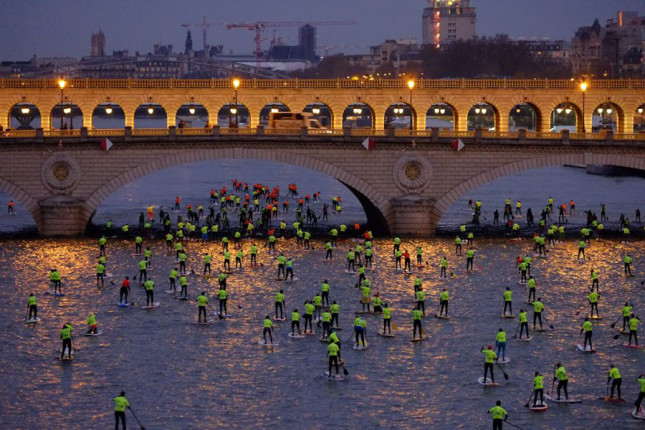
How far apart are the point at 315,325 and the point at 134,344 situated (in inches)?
367

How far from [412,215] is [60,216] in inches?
1011

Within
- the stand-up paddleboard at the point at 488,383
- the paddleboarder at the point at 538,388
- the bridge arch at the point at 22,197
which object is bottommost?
the stand-up paddleboard at the point at 488,383

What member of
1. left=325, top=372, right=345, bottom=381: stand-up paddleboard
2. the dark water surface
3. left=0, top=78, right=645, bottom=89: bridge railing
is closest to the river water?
the dark water surface

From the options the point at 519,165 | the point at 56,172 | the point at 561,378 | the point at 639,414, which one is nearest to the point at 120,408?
the point at 561,378

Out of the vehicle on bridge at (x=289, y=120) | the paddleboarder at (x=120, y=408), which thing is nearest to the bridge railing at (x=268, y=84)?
the vehicle on bridge at (x=289, y=120)

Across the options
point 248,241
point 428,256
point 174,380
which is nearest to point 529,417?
point 174,380

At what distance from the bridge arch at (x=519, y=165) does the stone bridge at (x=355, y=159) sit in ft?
0.25

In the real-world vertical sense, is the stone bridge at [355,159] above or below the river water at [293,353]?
above

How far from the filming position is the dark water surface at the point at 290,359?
160ft

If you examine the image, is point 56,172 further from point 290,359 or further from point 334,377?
point 334,377

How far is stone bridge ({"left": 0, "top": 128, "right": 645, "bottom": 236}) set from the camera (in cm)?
9162

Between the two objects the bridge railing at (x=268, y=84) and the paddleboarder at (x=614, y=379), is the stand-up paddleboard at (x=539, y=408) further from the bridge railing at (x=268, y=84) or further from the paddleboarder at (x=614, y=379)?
the bridge railing at (x=268, y=84)

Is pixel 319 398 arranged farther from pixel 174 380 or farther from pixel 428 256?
pixel 428 256

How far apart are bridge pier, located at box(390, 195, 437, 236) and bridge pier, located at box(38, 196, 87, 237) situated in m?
23.0
